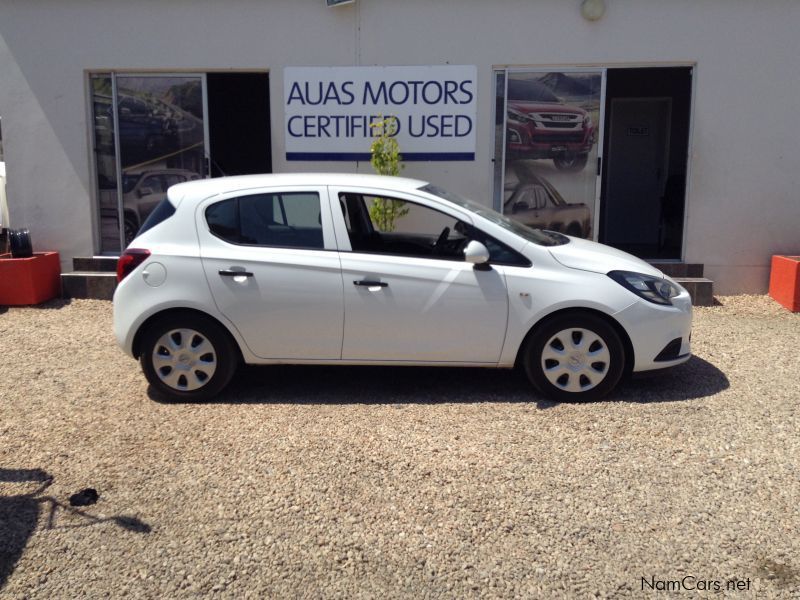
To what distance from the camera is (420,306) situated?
539 centimetres

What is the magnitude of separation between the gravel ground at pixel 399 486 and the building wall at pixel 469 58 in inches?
133

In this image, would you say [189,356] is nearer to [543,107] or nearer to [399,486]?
[399,486]

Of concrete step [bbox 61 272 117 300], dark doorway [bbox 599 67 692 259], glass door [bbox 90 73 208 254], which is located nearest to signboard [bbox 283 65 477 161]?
glass door [bbox 90 73 208 254]

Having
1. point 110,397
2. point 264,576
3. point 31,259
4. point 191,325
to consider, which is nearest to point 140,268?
point 191,325

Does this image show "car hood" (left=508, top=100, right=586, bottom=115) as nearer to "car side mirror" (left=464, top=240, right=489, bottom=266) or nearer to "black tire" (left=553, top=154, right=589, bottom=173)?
"black tire" (left=553, top=154, right=589, bottom=173)

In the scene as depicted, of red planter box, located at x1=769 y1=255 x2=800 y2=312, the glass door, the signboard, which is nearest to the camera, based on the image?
red planter box, located at x1=769 y1=255 x2=800 y2=312

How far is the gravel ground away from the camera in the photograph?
11.3 ft

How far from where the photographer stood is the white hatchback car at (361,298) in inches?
212

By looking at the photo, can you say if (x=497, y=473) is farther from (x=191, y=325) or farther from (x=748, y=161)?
(x=748, y=161)

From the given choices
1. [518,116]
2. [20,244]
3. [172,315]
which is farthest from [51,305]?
[518,116]

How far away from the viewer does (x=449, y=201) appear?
18.6ft

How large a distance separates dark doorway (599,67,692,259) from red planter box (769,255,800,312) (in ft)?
8.97

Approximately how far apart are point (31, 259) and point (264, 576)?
6499 mm

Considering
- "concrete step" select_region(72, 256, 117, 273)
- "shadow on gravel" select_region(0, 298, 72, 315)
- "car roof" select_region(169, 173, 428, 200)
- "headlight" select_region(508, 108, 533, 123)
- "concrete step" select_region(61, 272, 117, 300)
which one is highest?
"headlight" select_region(508, 108, 533, 123)
